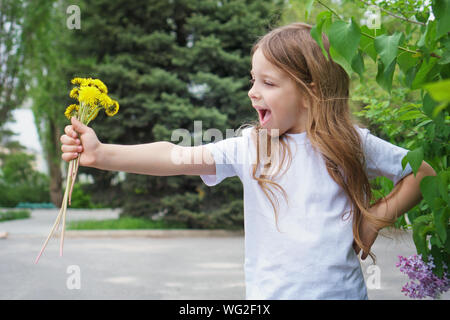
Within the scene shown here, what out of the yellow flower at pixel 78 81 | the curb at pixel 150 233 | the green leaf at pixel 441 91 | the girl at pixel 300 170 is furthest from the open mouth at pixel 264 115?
the curb at pixel 150 233

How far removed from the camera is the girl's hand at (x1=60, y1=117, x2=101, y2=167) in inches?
47.3

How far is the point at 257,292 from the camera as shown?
1320 millimetres

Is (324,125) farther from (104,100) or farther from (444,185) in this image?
(104,100)

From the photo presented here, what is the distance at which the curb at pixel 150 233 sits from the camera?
9406 millimetres

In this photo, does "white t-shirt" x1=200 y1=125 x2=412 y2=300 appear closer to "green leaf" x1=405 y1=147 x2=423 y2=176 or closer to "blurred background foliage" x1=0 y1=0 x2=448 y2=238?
"green leaf" x1=405 y1=147 x2=423 y2=176

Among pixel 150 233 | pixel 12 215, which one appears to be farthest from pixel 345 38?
pixel 12 215

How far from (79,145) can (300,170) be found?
646mm

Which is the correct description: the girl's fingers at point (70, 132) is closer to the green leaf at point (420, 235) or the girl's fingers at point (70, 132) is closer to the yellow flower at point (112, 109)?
the yellow flower at point (112, 109)

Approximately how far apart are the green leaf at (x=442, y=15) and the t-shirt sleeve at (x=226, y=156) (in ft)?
2.06

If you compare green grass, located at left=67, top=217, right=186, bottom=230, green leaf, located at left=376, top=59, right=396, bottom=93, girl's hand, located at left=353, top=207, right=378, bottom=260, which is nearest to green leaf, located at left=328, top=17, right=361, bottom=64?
green leaf, located at left=376, top=59, right=396, bottom=93

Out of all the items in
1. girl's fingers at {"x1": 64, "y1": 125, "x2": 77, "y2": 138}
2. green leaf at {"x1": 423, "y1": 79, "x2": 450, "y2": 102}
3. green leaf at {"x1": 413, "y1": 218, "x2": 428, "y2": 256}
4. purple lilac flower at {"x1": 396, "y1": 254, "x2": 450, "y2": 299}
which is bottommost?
purple lilac flower at {"x1": 396, "y1": 254, "x2": 450, "y2": 299}

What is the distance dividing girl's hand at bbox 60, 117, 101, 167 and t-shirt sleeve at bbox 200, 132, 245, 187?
35 centimetres

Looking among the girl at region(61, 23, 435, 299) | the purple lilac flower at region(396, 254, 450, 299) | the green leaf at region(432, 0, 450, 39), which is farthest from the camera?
the purple lilac flower at region(396, 254, 450, 299)
